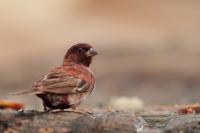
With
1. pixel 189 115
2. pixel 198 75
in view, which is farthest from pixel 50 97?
pixel 198 75

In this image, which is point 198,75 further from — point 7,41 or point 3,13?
point 3,13

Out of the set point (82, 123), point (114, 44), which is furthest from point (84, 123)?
point (114, 44)

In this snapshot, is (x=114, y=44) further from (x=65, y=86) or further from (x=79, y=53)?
(x=65, y=86)

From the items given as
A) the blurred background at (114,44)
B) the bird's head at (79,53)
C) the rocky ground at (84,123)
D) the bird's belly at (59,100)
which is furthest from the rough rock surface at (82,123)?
the blurred background at (114,44)

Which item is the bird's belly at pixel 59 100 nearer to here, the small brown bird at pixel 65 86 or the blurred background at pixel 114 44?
the small brown bird at pixel 65 86

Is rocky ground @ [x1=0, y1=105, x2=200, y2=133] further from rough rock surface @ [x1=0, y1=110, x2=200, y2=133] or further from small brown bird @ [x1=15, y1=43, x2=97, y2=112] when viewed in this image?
small brown bird @ [x1=15, y1=43, x2=97, y2=112]
